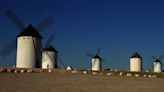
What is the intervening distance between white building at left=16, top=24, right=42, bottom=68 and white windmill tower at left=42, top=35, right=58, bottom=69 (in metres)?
18.1

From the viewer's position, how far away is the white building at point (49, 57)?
7375cm

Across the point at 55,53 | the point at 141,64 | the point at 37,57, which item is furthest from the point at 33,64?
the point at 141,64

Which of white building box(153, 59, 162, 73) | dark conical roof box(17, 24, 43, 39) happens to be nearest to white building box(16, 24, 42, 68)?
dark conical roof box(17, 24, 43, 39)

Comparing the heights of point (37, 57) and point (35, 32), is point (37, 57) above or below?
below

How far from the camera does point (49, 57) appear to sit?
75438 mm

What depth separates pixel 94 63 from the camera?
10738 cm

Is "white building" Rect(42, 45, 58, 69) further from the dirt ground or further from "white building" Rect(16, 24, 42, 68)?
the dirt ground

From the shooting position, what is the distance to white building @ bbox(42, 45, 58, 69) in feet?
242

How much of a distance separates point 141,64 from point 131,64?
9.67 ft

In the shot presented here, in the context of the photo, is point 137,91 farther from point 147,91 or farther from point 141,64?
point 141,64

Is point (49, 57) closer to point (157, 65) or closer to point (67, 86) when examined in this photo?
point (67, 86)

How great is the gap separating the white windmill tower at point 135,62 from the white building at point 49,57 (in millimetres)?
28688

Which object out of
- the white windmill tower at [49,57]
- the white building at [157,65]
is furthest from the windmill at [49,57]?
the white building at [157,65]

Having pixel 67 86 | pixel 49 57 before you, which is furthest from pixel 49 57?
pixel 67 86
